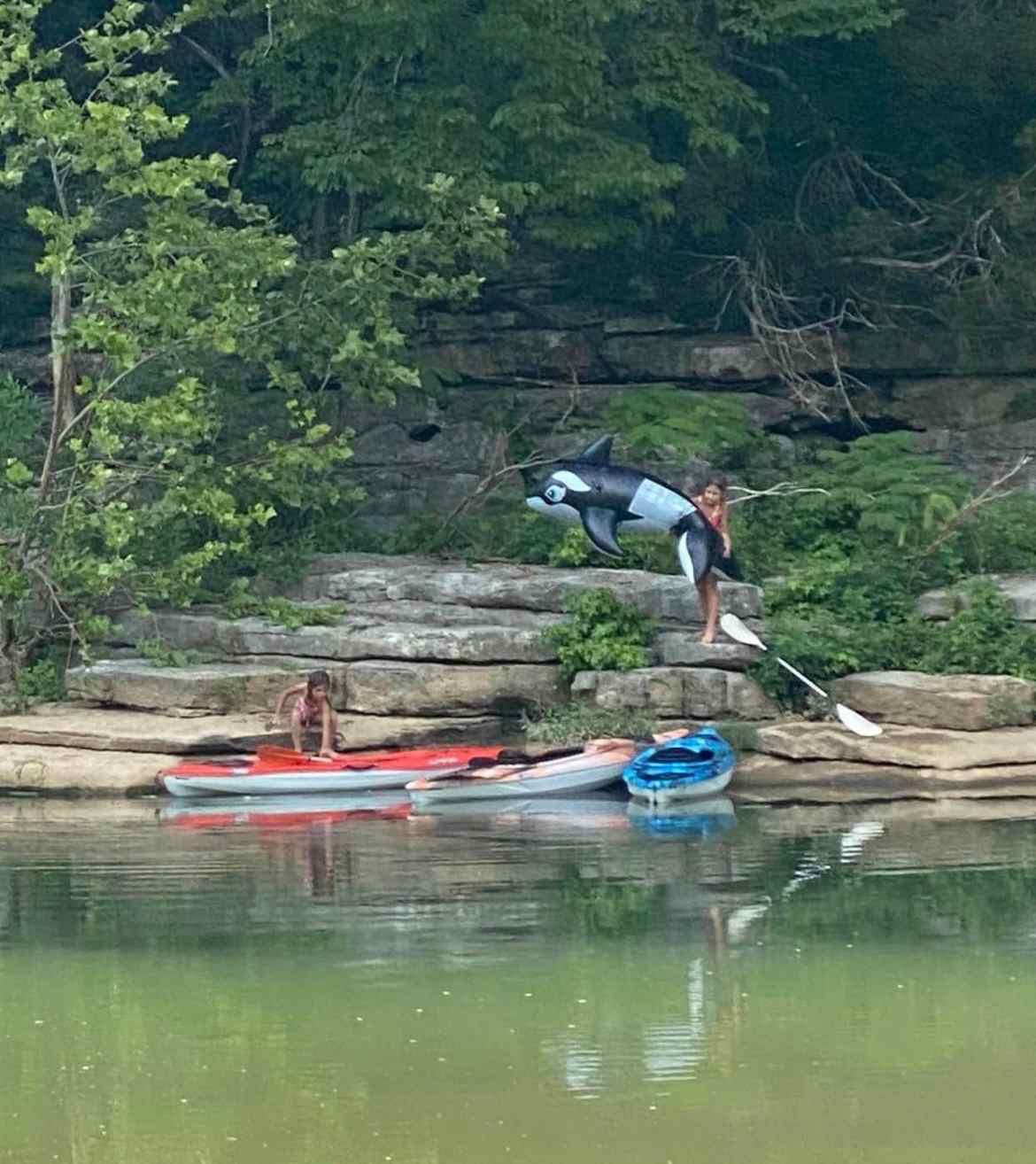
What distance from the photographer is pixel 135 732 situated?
63.2 ft

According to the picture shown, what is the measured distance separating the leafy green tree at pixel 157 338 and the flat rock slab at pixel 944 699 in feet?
17.3

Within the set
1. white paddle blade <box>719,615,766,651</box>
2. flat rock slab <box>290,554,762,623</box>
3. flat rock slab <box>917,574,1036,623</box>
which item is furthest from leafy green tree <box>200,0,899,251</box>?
flat rock slab <box>917,574,1036,623</box>

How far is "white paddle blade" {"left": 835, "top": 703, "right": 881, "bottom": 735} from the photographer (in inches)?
727

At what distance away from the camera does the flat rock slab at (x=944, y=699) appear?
18.4 meters

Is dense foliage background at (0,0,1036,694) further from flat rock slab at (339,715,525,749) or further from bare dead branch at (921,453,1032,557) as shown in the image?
flat rock slab at (339,715,525,749)

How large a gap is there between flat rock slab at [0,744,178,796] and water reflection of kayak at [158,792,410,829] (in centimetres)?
71

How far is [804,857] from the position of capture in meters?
15.1

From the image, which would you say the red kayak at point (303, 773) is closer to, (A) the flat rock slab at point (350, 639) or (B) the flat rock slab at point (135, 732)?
(B) the flat rock slab at point (135, 732)

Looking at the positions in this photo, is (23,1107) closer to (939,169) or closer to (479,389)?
(479,389)

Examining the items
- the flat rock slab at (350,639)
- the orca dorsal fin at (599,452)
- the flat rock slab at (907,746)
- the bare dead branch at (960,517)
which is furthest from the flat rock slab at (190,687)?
the bare dead branch at (960,517)

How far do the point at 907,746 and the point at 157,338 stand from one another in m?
7.69

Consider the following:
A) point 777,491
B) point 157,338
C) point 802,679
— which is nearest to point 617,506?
point 777,491

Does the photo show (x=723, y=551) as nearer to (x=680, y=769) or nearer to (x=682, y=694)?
(x=682, y=694)

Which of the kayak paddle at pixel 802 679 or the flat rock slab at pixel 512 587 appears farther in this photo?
the flat rock slab at pixel 512 587
